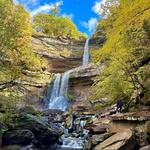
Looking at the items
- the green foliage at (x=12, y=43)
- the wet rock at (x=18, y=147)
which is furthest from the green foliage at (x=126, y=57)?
the wet rock at (x=18, y=147)

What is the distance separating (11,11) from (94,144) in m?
9.97

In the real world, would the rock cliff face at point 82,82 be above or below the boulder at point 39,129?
above

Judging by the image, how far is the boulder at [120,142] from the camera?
564 inches

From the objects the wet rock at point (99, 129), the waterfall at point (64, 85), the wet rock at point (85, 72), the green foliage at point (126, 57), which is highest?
the wet rock at point (85, 72)

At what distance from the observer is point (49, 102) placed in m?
41.5

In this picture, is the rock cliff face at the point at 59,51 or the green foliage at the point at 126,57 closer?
the green foliage at the point at 126,57

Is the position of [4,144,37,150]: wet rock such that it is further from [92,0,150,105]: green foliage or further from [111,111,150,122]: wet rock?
[111,111,150,122]: wet rock

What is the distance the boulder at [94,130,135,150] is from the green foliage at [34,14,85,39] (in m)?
58.2

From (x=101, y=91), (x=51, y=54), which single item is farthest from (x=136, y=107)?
(x=51, y=54)

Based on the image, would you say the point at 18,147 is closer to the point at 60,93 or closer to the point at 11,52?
the point at 11,52

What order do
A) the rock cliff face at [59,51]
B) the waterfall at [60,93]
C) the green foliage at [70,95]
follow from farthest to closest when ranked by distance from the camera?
1. the rock cliff face at [59,51]
2. the green foliage at [70,95]
3. the waterfall at [60,93]

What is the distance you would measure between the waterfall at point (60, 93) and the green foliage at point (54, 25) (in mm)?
29908

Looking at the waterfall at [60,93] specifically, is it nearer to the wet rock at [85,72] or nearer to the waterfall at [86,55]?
the wet rock at [85,72]

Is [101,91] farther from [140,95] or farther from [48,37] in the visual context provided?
[48,37]
